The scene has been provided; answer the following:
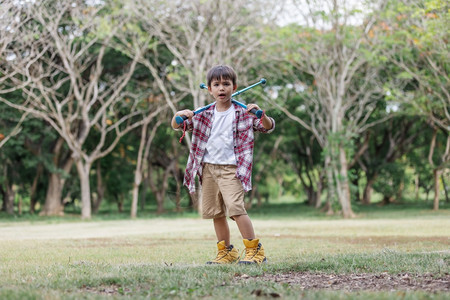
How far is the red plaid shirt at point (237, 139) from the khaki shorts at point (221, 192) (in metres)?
0.08

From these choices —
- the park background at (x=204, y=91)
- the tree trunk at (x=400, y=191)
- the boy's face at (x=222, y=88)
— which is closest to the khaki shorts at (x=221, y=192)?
the boy's face at (x=222, y=88)

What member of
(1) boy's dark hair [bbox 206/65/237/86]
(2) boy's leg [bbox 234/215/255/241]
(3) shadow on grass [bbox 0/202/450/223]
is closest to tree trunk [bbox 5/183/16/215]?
(3) shadow on grass [bbox 0/202/450/223]

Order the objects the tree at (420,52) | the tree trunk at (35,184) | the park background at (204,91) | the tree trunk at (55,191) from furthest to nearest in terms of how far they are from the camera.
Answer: the tree trunk at (35,184)
the tree trunk at (55,191)
the tree at (420,52)
the park background at (204,91)

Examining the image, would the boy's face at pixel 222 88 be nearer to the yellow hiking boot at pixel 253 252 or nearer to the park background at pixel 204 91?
the yellow hiking boot at pixel 253 252

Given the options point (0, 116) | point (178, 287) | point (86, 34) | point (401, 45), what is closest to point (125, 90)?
point (86, 34)

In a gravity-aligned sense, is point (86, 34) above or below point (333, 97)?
above

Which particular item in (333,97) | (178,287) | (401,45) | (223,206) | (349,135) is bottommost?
(178,287)

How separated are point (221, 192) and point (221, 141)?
530 mm

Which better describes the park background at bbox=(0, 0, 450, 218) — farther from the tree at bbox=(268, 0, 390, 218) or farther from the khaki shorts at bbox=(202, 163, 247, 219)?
the khaki shorts at bbox=(202, 163, 247, 219)

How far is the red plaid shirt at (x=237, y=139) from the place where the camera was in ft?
19.2

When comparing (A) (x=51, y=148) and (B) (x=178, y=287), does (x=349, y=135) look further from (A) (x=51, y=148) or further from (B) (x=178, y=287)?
(B) (x=178, y=287)

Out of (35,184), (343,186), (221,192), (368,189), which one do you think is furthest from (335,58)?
(35,184)

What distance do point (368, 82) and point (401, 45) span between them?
9.95ft

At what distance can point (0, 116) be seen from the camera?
23.5 meters
